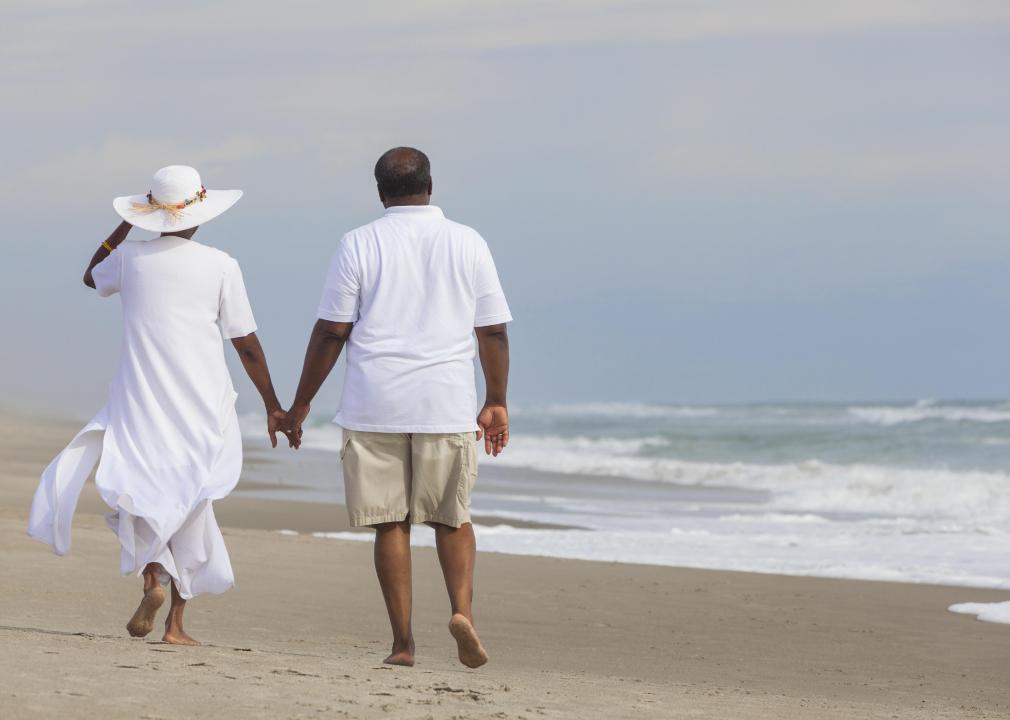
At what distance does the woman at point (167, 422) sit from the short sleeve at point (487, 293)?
2.89 ft

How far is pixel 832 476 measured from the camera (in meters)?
23.1

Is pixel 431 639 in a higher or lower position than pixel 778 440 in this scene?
higher

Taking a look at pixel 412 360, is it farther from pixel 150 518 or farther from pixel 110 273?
pixel 110 273

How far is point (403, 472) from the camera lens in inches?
195

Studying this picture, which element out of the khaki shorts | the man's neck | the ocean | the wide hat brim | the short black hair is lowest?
the ocean

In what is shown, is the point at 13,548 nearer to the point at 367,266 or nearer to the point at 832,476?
the point at 367,266

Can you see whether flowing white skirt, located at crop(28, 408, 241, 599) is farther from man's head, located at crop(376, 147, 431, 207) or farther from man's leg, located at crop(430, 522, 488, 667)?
man's head, located at crop(376, 147, 431, 207)

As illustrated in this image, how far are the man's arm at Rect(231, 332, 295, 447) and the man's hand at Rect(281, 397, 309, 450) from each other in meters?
0.02

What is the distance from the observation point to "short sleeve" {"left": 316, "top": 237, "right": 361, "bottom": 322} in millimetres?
4863

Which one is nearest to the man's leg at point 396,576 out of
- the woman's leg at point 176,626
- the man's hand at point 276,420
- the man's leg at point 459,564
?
the man's leg at point 459,564

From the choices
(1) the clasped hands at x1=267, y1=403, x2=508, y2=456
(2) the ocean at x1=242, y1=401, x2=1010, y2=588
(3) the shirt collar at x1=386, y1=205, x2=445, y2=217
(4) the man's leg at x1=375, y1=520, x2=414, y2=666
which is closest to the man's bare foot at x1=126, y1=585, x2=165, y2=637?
(1) the clasped hands at x1=267, y1=403, x2=508, y2=456

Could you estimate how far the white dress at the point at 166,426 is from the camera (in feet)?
16.5

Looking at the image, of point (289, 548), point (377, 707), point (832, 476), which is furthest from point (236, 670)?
point (832, 476)

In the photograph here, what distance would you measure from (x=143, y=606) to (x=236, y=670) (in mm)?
Answer: 764
